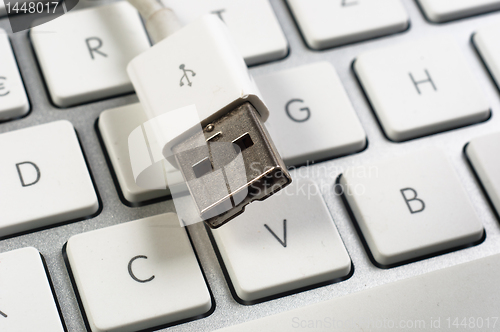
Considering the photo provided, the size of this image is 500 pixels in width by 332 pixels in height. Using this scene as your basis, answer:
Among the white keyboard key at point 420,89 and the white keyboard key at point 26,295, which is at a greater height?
the white keyboard key at point 26,295

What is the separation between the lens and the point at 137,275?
14.7 inches

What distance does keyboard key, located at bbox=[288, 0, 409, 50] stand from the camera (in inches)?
19.0

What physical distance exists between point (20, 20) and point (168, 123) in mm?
231

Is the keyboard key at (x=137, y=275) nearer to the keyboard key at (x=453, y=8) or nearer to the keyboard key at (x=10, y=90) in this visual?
the keyboard key at (x=10, y=90)

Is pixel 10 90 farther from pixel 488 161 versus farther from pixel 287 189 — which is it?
pixel 488 161

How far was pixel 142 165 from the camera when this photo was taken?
405mm

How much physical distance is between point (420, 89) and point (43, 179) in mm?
364

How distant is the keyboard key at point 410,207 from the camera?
398mm

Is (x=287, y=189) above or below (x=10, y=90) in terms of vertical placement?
below

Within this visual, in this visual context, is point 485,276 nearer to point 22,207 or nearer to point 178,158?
point 178,158

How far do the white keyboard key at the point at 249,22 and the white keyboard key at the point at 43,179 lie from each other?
18 cm

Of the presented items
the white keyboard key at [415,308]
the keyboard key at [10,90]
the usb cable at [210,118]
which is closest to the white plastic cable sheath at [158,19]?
the usb cable at [210,118]

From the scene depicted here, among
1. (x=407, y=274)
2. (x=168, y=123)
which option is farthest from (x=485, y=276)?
(x=168, y=123)

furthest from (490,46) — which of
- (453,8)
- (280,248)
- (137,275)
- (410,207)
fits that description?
(137,275)
